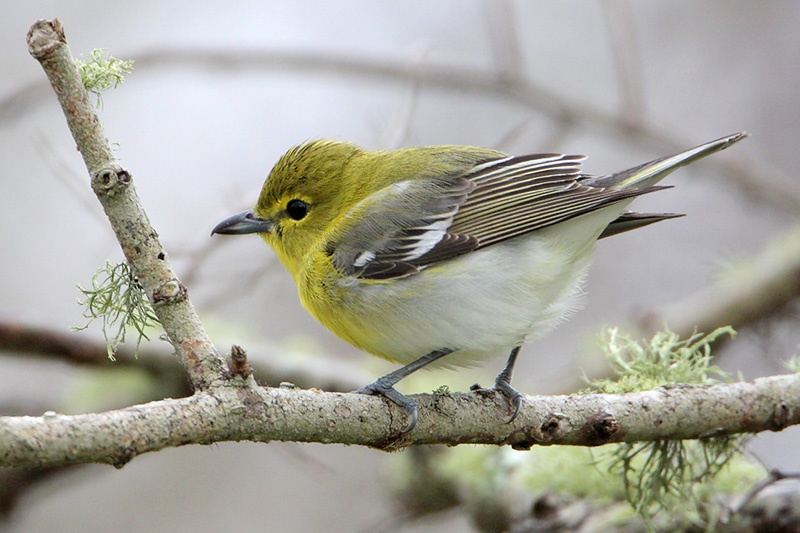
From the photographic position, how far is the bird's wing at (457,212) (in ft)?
10.6

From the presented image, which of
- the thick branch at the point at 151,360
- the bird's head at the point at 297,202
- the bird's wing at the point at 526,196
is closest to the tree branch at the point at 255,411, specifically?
the bird's wing at the point at 526,196

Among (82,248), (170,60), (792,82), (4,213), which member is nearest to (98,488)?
(82,248)

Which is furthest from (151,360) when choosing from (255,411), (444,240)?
(255,411)

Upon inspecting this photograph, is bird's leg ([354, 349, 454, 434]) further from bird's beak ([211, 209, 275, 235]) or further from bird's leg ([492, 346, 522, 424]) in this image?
bird's beak ([211, 209, 275, 235])

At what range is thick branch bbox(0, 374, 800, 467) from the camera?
1.72m

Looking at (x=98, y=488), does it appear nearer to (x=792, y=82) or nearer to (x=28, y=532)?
(x=28, y=532)

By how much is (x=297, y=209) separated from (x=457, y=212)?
90cm

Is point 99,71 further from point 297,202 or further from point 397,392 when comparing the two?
point 297,202

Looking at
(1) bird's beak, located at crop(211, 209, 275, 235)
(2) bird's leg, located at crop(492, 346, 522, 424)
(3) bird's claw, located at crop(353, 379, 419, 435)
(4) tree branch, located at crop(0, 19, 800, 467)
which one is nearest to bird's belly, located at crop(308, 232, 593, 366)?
(2) bird's leg, located at crop(492, 346, 522, 424)

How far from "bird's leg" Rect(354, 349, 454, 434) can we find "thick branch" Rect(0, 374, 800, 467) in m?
0.04

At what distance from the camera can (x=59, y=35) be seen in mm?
1986

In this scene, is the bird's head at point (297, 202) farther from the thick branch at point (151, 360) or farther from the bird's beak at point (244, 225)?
the thick branch at point (151, 360)

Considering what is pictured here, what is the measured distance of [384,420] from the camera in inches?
95.3

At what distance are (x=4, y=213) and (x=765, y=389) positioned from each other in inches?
343
